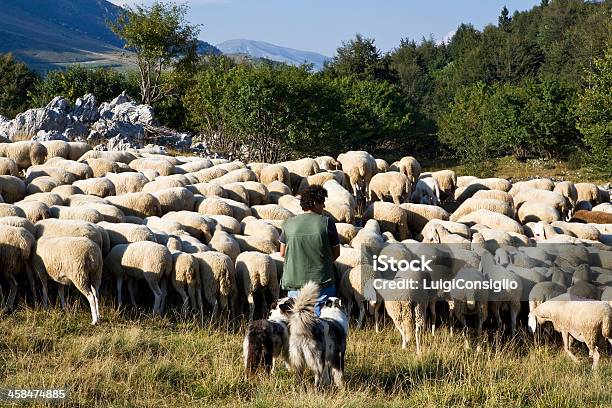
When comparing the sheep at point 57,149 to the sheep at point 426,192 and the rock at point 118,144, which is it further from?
the sheep at point 426,192

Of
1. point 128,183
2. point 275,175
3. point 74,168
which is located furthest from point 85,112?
point 128,183

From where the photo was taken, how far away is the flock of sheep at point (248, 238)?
923 cm

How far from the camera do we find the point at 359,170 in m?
18.6

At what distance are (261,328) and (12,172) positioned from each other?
1203 centimetres

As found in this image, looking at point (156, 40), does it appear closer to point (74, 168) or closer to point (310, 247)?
point (74, 168)

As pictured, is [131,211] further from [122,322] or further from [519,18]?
[519,18]

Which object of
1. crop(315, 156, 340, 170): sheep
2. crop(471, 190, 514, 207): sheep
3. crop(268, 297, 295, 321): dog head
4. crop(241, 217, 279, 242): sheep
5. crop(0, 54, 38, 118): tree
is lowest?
crop(241, 217, 279, 242): sheep

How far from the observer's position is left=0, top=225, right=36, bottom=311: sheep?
9.13 m

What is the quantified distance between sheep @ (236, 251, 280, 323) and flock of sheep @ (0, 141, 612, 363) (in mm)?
19

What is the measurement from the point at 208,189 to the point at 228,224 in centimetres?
266

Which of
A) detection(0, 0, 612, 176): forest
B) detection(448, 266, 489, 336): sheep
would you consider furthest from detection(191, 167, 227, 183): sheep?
detection(0, 0, 612, 176): forest

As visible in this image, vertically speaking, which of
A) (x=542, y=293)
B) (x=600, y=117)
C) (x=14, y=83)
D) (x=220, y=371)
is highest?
(x=600, y=117)

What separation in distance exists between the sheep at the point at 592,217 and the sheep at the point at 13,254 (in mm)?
13150

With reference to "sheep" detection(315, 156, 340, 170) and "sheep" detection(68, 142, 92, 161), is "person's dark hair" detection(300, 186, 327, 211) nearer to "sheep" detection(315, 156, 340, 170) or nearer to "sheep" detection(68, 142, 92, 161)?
"sheep" detection(315, 156, 340, 170)
